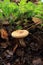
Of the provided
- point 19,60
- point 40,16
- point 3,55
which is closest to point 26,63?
point 19,60

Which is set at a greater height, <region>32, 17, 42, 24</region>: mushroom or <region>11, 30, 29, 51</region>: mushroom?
<region>32, 17, 42, 24</region>: mushroom

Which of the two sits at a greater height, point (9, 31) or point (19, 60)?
point (9, 31)

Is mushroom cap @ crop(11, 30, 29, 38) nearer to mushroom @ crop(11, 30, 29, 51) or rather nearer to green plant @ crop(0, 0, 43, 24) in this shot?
mushroom @ crop(11, 30, 29, 51)

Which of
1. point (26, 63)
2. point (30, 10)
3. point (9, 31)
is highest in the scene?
point (30, 10)

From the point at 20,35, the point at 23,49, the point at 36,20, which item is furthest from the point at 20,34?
the point at 36,20

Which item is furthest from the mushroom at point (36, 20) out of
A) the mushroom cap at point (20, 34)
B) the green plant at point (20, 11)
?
the mushroom cap at point (20, 34)

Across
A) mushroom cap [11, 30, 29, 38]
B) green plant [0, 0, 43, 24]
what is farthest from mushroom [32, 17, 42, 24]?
mushroom cap [11, 30, 29, 38]

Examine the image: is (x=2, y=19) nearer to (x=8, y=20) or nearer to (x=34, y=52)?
(x=8, y=20)

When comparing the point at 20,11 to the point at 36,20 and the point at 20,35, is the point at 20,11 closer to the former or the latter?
the point at 36,20
